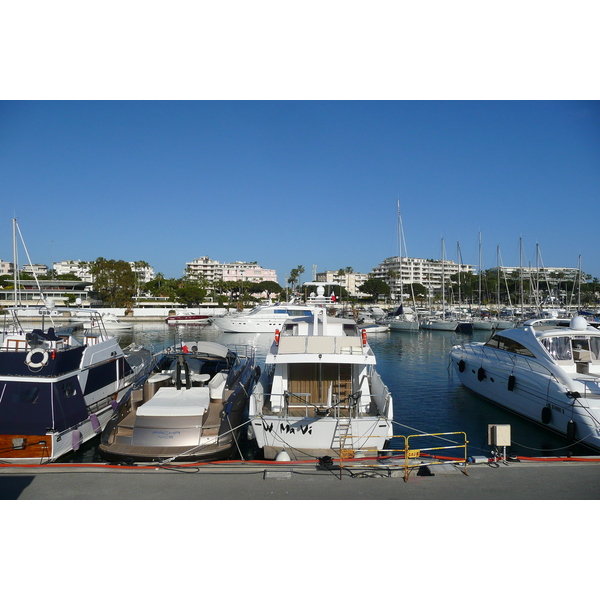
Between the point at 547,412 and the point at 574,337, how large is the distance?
121 inches

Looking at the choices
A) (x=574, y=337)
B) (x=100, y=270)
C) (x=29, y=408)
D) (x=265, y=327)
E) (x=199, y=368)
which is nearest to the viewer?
(x=29, y=408)

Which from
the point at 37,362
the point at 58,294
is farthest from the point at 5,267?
the point at 37,362

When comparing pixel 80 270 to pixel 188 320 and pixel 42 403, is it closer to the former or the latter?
pixel 188 320

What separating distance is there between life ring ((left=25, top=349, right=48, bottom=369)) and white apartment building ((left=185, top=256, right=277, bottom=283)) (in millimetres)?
134571

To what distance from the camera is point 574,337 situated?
15359 millimetres

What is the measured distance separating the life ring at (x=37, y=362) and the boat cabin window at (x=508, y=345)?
15.6 m

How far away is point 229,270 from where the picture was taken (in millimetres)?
151000

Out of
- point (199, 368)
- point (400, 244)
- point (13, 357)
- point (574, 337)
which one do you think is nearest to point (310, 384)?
point (199, 368)

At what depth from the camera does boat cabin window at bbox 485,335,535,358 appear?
1645 centimetres

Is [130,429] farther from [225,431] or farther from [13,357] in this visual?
[13,357]

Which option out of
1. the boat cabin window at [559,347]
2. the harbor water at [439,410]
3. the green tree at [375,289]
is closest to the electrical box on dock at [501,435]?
the harbor water at [439,410]

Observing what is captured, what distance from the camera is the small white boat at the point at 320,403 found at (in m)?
10.8

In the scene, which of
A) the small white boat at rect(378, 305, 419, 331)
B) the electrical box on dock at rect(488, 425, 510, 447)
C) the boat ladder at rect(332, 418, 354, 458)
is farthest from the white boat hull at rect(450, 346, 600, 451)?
the small white boat at rect(378, 305, 419, 331)

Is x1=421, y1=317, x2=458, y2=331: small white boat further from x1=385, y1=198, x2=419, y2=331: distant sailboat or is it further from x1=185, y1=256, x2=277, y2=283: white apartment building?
x1=185, y1=256, x2=277, y2=283: white apartment building
